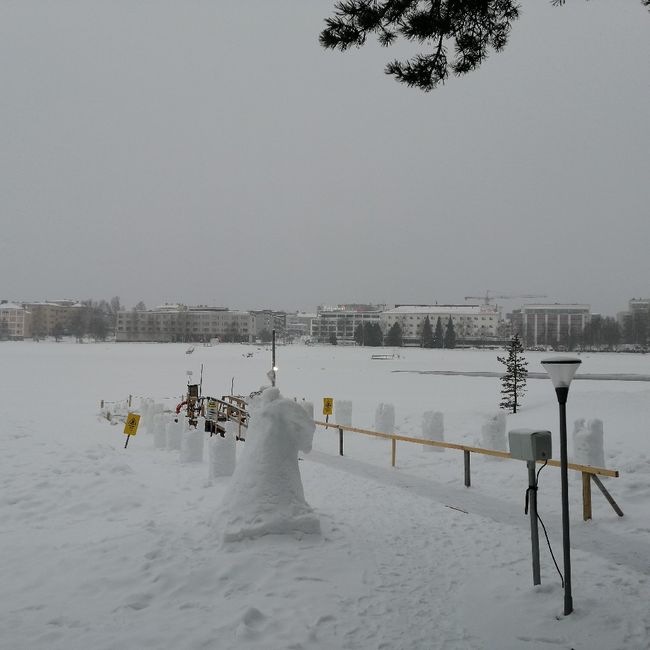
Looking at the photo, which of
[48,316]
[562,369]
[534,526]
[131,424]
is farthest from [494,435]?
[48,316]

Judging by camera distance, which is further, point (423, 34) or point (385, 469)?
point (385, 469)

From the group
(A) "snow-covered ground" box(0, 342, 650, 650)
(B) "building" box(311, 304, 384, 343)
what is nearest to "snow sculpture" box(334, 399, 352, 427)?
(A) "snow-covered ground" box(0, 342, 650, 650)

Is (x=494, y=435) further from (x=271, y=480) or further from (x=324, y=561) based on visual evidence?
(x=324, y=561)

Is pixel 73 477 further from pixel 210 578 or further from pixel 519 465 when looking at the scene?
pixel 519 465

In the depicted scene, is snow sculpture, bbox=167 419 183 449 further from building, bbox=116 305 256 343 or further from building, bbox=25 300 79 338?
building, bbox=25 300 79 338

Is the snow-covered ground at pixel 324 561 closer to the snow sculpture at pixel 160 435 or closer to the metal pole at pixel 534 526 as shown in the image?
the metal pole at pixel 534 526

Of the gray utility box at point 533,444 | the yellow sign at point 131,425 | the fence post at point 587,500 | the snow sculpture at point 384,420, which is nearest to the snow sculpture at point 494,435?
the snow sculpture at point 384,420


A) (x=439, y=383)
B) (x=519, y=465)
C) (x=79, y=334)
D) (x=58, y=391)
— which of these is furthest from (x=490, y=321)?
(x=519, y=465)

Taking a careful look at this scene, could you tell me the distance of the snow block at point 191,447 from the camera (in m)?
12.9

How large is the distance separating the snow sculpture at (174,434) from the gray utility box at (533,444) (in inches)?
426

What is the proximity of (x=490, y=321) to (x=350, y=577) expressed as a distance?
167 metres

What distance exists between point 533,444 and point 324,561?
280 cm

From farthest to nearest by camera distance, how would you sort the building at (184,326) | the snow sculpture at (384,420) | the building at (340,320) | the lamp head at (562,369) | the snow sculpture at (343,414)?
the building at (340,320) < the building at (184,326) < the snow sculpture at (343,414) < the snow sculpture at (384,420) < the lamp head at (562,369)

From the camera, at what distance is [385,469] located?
11969 mm
